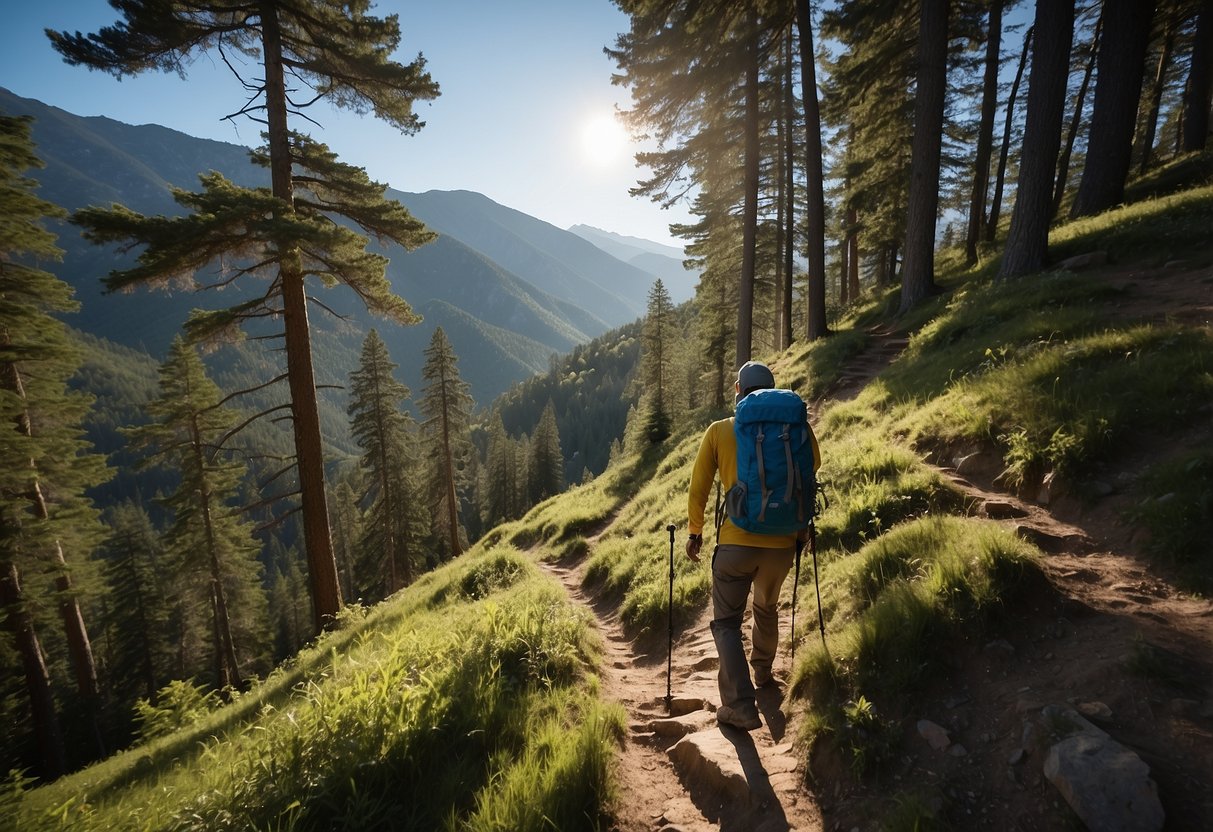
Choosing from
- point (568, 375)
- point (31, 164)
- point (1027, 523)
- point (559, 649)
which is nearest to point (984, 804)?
point (1027, 523)

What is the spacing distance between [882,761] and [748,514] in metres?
1.65

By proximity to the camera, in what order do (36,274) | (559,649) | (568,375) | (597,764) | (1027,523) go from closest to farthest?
(597,764) → (1027,523) → (559,649) → (36,274) → (568,375)

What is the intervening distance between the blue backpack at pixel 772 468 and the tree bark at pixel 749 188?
12.9 m

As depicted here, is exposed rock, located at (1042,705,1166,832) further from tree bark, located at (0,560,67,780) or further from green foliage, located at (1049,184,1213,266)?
tree bark, located at (0,560,67,780)

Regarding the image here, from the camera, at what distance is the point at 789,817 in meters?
2.86

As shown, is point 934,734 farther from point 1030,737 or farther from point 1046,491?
point 1046,491

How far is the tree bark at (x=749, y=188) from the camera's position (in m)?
14.5

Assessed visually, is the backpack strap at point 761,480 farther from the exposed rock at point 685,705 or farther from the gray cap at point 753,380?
the exposed rock at point 685,705

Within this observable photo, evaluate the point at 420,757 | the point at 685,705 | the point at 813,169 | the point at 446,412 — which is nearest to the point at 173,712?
the point at 420,757

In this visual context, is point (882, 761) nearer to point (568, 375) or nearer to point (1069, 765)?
point (1069, 765)

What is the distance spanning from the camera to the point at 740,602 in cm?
390

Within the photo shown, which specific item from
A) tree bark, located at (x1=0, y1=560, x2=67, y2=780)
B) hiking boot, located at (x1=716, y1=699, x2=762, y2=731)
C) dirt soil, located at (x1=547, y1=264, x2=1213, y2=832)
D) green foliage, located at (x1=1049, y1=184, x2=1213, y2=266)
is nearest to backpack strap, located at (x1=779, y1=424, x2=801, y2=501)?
dirt soil, located at (x1=547, y1=264, x2=1213, y2=832)

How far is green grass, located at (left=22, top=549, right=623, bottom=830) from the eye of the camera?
9.27 feet

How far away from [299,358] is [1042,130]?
52.7ft
